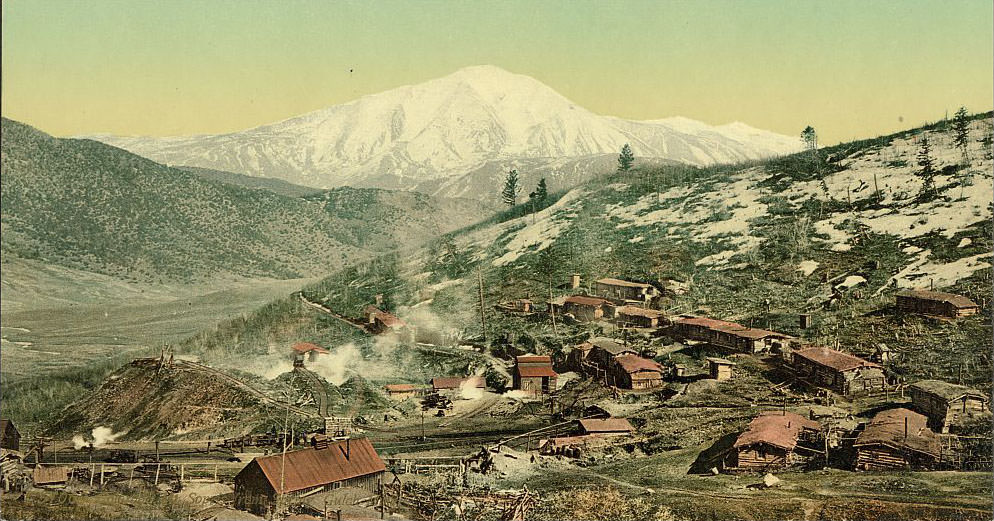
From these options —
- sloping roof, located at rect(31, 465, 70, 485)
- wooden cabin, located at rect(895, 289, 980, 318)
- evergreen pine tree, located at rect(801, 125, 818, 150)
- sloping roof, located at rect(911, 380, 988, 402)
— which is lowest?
sloping roof, located at rect(31, 465, 70, 485)

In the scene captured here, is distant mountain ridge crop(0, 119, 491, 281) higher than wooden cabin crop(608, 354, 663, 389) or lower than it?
higher

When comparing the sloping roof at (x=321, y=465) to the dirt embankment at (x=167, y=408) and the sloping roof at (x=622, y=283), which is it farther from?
the sloping roof at (x=622, y=283)

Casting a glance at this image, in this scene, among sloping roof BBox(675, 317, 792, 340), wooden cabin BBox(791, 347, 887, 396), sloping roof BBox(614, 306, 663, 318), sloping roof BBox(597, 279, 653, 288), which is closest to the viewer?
wooden cabin BBox(791, 347, 887, 396)

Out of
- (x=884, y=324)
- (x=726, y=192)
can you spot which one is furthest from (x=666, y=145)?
(x=884, y=324)

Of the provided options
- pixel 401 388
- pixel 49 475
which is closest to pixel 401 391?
pixel 401 388

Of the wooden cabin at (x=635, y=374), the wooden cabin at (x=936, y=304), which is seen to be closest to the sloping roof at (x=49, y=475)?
the wooden cabin at (x=635, y=374)

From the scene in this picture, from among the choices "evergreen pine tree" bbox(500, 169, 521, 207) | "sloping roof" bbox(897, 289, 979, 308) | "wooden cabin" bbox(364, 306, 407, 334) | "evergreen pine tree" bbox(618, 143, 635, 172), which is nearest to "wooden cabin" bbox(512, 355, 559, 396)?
"wooden cabin" bbox(364, 306, 407, 334)

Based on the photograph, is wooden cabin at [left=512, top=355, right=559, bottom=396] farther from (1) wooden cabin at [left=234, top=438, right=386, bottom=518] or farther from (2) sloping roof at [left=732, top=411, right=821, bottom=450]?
(1) wooden cabin at [left=234, top=438, right=386, bottom=518]
